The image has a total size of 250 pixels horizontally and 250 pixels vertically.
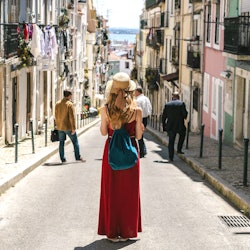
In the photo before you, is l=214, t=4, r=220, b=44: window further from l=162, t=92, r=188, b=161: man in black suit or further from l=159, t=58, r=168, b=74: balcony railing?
l=159, t=58, r=168, b=74: balcony railing

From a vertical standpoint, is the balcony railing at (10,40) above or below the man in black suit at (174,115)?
above

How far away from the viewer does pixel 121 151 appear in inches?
270

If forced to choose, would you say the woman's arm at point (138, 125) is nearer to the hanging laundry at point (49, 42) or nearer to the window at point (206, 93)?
the hanging laundry at point (49, 42)

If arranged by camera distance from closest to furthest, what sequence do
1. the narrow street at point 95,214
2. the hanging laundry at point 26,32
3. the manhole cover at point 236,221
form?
the narrow street at point 95,214 → the manhole cover at point 236,221 → the hanging laundry at point 26,32

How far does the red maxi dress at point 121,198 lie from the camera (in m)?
6.94

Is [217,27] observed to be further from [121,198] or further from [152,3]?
[152,3]

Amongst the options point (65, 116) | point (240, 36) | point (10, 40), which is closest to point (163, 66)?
point (10, 40)

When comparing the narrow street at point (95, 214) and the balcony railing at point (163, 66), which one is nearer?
the narrow street at point (95, 214)

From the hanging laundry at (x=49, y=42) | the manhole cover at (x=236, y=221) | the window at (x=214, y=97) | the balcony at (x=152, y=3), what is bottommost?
the manhole cover at (x=236, y=221)

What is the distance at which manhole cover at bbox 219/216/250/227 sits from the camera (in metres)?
8.19

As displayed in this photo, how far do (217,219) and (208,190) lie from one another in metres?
2.74

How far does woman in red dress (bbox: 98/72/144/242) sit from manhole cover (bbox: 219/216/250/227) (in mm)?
1714

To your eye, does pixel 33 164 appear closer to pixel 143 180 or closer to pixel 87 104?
pixel 143 180

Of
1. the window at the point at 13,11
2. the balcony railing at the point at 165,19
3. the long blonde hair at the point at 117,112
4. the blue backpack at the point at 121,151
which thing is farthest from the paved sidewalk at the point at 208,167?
the balcony railing at the point at 165,19
